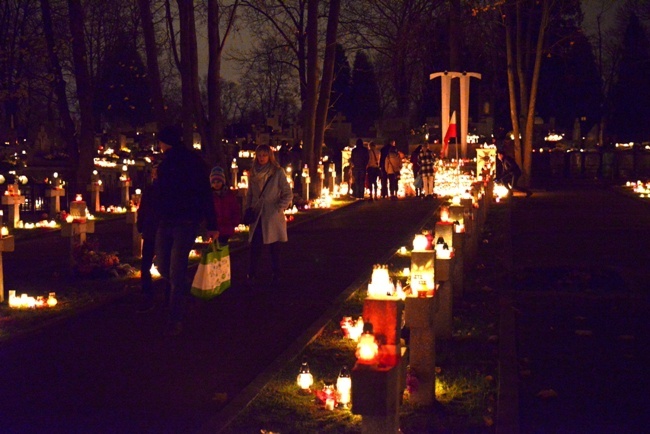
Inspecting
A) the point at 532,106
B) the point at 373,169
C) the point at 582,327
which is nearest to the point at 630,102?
the point at 532,106

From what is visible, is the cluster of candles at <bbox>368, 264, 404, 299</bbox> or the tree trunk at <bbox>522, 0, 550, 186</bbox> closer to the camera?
the cluster of candles at <bbox>368, 264, 404, 299</bbox>

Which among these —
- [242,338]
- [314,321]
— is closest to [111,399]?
[242,338]

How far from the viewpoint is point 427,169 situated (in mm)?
30203

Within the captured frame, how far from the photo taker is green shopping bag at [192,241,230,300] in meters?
9.79

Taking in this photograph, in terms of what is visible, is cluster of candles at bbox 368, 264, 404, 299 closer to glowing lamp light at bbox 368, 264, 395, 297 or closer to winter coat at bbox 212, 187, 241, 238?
glowing lamp light at bbox 368, 264, 395, 297

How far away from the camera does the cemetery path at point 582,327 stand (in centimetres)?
709

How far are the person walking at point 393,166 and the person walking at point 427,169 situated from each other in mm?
688

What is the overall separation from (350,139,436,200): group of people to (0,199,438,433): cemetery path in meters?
15.2

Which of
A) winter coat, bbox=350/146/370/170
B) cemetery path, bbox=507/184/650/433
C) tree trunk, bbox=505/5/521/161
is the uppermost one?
tree trunk, bbox=505/5/521/161

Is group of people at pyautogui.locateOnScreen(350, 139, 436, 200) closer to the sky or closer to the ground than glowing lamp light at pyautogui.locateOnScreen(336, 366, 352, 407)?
closer to the sky

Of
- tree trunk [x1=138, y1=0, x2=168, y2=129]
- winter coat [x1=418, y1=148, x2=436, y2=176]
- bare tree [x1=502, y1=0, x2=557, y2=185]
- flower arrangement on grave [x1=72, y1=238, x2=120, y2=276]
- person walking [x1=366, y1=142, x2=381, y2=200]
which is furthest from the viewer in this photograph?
bare tree [x1=502, y1=0, x2=557, y2=185]

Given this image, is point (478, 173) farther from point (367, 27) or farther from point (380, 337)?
point (380, 337)

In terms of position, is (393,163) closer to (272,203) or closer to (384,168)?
(384,168)

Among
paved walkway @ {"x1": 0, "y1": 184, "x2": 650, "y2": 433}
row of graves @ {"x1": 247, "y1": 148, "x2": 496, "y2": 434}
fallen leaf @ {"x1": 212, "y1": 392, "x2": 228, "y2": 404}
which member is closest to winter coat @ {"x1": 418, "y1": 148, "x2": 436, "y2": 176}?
paved walkway @ {"x1": 0, "y1": 184, "x2": 650, "y2": 433}
